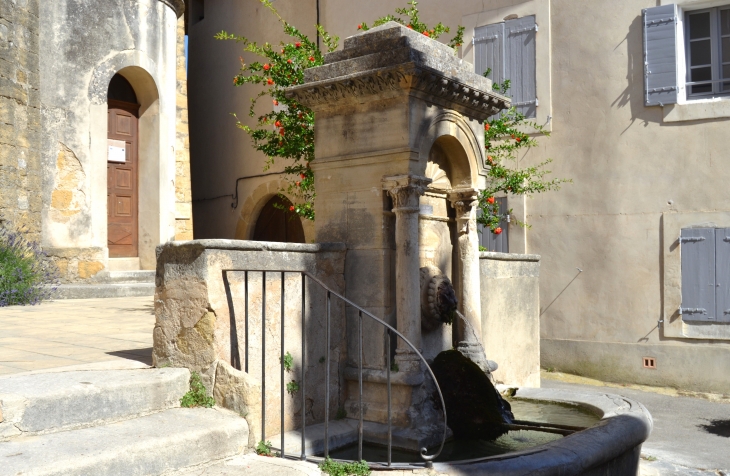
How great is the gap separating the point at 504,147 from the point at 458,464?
20.3ft

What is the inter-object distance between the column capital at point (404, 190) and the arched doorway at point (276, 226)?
10.0m

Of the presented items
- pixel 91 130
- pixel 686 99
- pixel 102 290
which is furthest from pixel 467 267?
pixel 91 130

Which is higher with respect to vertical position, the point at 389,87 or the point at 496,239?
the point at 389,87

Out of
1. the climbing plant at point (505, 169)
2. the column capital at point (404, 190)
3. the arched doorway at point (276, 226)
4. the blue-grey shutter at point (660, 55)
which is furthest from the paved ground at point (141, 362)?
the arched doorway at point (276, 226)

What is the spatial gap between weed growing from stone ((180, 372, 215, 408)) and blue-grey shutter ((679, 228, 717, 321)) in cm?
761

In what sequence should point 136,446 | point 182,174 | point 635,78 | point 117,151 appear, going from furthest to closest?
point 182,174, point 117,151, point 635,78, point 136,446

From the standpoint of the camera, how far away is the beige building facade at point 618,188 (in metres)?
9.76

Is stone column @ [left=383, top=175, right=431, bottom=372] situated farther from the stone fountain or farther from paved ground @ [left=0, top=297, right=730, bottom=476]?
paved ground @ [left=0, top=297, right=730, bottom=476]

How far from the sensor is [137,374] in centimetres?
397

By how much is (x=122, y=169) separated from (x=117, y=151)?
315 millimetres

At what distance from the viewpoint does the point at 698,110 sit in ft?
32.0

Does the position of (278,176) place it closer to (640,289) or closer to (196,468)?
(640,289)

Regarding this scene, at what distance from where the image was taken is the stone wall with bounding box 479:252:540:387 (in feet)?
21.1

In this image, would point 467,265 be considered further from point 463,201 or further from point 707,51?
point 707,51
